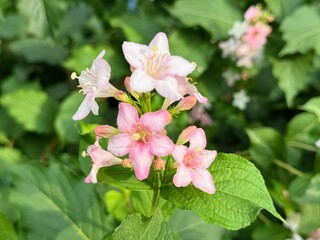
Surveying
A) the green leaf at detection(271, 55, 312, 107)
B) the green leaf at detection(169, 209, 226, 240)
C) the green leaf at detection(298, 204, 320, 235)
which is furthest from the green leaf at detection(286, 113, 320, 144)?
the green leaf at detection(169, 209, 226, 240)

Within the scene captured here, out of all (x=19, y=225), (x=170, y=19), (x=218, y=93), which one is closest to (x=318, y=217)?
(x=218, y=93)

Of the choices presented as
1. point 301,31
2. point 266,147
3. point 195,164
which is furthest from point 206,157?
point 301,31

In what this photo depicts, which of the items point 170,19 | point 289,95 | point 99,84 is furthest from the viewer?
point 170,19

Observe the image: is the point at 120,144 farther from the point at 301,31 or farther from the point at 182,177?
the point at 301,31

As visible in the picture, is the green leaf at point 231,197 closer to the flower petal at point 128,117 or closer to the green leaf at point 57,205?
the flower petal at point 128,117

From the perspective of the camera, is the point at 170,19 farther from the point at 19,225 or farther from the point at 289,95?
the point at 19,225

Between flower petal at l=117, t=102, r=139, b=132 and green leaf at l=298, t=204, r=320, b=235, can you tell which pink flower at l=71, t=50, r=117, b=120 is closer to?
flower petal at l=117, t=102, r=139, b=132
